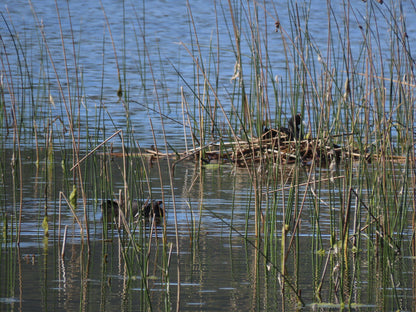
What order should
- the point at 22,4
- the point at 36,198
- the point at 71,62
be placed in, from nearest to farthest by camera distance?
the point at 36,198, the point at 71,62, the point at 22,4

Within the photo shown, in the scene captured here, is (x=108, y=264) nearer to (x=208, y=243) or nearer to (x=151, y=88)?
(x=208, y=243)

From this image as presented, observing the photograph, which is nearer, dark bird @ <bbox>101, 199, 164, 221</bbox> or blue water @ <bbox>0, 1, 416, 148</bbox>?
dark bird @ <bbox>101, 199, 164, 221</bbox>

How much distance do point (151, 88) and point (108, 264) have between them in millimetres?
8991

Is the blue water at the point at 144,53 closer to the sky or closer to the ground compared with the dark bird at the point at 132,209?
closer to the sky

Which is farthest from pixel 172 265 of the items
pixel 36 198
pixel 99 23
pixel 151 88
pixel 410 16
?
pixel 410 16

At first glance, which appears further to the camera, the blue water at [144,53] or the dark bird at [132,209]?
the blue water at [144,53]

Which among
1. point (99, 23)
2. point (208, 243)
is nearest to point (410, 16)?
point (99, 23)

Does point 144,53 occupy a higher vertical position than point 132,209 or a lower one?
higher

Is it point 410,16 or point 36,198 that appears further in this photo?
point 410,16

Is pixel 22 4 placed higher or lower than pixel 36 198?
higher

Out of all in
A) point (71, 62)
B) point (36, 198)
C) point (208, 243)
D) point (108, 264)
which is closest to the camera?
point (108, 264)

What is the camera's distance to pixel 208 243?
4898mm

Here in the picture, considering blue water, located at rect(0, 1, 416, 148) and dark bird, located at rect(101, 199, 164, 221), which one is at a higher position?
blue water, located at rect(0, 1, 416, 148)

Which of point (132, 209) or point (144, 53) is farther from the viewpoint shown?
point (144, 53)
